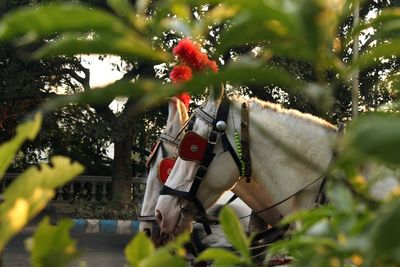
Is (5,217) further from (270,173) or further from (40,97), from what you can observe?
(40,97)

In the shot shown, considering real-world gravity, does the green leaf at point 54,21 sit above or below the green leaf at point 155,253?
above

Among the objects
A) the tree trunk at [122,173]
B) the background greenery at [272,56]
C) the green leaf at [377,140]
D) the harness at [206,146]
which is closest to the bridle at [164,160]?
the harness at [206,146]

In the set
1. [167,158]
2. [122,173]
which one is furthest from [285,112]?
[122,173]

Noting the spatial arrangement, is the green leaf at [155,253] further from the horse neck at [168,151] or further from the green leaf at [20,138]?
the horse neck at [168,151]

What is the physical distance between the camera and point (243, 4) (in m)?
0.45

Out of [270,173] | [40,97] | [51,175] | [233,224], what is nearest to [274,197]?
[270,173]

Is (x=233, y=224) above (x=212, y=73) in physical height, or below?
below

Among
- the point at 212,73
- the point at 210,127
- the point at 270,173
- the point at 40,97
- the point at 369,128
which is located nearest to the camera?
the point at 369,128

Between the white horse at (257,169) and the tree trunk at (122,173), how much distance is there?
934cm

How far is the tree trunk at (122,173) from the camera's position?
12984 mm

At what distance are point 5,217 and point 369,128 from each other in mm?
309

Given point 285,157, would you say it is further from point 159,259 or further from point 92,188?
point 92,188

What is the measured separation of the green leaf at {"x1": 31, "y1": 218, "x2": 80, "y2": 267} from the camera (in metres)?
0.59

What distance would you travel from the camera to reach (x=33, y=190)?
1.92 feet
